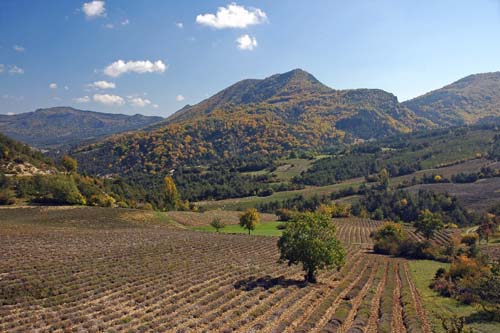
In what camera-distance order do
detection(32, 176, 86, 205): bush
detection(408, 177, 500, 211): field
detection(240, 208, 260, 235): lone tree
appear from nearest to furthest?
detection(240, 208, 260, 235): lone tree
detection(32, 176, 86, 205): bush
detection(408, 177, 500, 211): field

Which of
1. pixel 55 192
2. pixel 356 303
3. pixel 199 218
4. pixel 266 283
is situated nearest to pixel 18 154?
pixel 55 192

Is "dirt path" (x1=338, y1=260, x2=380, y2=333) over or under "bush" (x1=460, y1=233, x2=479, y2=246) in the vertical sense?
over

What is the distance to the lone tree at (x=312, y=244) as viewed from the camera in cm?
4578

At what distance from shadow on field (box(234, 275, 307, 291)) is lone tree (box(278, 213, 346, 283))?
103 inches

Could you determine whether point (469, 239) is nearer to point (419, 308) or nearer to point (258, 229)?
point (258, 229)

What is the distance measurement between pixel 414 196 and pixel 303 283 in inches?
5182

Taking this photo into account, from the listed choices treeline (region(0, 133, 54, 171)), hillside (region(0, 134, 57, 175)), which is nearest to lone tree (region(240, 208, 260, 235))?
hillside (region(0, 134, 57, 175))

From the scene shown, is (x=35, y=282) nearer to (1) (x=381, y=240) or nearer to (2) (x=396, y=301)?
(2) (x=396, y=301)

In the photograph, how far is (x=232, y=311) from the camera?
34.0 meters

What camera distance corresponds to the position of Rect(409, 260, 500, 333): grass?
33.1 m

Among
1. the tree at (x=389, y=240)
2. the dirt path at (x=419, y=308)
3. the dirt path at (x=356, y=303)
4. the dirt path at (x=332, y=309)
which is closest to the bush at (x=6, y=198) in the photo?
the dirt path at (x=332, y=309)

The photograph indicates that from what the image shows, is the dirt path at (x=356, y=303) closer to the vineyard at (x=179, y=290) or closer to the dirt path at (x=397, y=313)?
the vineyard at (x=179, y=290)

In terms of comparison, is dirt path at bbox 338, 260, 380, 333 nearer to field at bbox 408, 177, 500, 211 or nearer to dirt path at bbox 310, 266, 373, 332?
dirt path at bbox 310, 266, 373, 332

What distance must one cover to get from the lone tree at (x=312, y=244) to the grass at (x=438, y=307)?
11.1 meters
